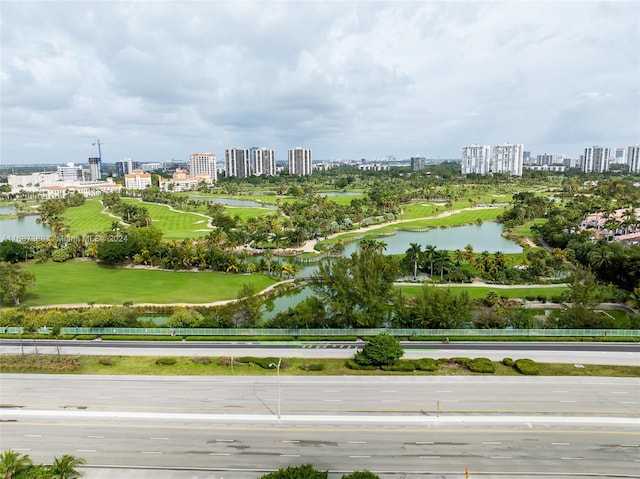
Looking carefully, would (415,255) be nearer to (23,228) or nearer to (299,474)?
(299,474)

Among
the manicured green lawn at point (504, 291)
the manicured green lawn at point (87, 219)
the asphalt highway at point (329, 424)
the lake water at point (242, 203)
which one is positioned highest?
the lake water at point (242, 203)

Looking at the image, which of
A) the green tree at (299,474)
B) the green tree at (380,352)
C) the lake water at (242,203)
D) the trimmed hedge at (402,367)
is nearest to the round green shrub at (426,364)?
the trimmed hedge at (402,367)

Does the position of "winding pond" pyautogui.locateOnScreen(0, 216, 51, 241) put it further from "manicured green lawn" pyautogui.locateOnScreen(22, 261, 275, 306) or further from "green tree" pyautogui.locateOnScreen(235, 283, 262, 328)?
"green tree" pyautogui.locateOnScreen(235, 283, 262, 328)

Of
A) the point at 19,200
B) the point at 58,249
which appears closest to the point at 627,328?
the point at 58,249

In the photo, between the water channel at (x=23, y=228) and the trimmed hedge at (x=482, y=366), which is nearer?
the trimmed hedge at (x=482, y=366)

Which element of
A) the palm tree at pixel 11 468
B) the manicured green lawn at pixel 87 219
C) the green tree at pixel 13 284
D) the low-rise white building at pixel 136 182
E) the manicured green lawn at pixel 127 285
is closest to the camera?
the palm tree at pixel 11 468

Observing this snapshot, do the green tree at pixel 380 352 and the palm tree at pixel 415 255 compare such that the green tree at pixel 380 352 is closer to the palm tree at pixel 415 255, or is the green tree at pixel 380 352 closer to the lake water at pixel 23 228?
the palm tree at pixel 415 255

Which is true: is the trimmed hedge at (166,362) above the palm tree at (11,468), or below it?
below

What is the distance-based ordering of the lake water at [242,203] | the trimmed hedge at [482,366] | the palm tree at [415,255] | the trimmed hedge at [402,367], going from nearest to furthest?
the trimmed hedge at [482,366]
the trimmed hedge at [402,367]
the palm tree at [415,255]
the lake water at [242,203]
